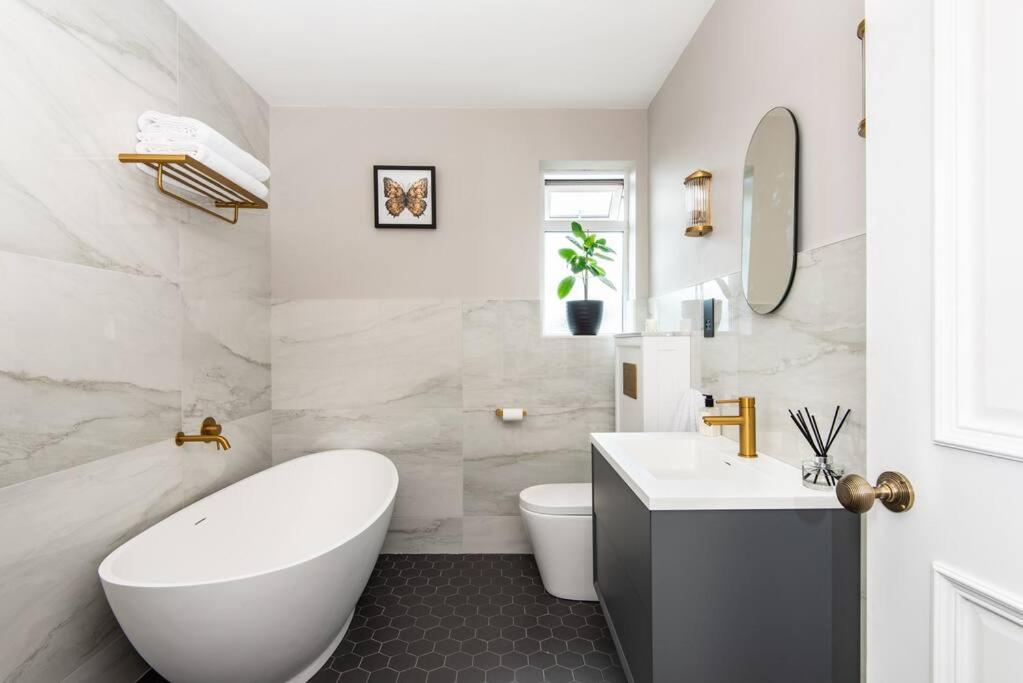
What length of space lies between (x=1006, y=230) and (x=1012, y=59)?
6.5 inches

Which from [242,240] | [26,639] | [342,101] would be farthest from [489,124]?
[26,639]

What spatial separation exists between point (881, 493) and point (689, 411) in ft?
4.62

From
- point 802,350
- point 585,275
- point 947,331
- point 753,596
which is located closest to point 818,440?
point 802,350

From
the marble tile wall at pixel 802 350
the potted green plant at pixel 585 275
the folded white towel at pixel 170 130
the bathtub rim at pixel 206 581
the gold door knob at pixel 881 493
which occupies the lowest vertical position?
the bathtub rim at pixel 206 581

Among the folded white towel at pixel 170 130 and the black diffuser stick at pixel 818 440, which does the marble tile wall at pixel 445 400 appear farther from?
the black diffuser stick at pixel 818 440

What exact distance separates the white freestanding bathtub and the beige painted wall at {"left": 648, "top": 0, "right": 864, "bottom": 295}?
1623 mm

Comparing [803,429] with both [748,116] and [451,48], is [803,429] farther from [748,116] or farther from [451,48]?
[451,48]

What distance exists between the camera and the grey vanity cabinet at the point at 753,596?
1.11 m

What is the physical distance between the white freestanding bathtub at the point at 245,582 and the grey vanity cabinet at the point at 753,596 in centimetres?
97

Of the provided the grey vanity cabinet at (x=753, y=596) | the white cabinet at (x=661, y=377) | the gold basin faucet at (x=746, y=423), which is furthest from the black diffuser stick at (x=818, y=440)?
the white cabinet at (x=661, y=377)

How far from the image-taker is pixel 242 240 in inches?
96.2

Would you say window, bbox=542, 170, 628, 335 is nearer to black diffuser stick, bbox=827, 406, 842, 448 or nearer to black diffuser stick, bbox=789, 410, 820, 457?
black diffuser stick, bbox=789, 410, 820, 457

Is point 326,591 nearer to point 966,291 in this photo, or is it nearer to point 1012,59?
point 966,291

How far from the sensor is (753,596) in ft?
3.63
